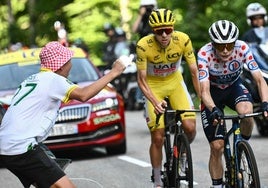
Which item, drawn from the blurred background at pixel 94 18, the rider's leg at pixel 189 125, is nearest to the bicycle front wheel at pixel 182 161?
→ the rider's leg at pixel 189 125

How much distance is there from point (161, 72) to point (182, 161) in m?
1.39

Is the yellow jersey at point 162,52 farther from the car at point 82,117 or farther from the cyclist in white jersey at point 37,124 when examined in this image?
the car at point 82,117

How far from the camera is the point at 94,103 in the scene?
1452 centimetres

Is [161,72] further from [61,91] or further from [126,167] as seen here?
[61,91]

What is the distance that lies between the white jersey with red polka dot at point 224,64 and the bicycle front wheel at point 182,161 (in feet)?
2.26

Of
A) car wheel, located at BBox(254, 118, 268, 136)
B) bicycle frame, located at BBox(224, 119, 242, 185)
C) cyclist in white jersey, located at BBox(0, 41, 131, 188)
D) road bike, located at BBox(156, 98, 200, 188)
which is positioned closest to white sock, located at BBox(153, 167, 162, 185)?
road bike, located at BBox(156, 98, 200, 188)

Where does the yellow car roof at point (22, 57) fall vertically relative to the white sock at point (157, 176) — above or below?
above

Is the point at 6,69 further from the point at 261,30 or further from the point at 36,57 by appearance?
the point at 261,30

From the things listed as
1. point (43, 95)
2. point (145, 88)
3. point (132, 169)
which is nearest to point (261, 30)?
point (132, 169)

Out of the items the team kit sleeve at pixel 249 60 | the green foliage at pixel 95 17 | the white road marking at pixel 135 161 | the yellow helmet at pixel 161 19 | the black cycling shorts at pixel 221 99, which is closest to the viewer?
the team kit sleeve at pixel 249 60

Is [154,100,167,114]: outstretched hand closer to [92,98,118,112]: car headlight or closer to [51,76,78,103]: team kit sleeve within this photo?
[51,76,78,103]: team kit sleeve

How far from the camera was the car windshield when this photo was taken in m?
15.0

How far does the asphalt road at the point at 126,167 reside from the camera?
11.9 metres

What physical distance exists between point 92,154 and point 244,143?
7.16 m
